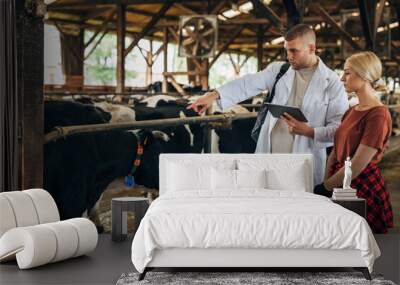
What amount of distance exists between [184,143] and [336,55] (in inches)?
61.6

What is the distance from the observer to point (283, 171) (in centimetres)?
574

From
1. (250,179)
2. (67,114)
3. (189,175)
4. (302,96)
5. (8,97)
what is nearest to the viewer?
(250,179)

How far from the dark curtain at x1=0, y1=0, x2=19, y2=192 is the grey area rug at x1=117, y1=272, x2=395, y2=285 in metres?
1.78

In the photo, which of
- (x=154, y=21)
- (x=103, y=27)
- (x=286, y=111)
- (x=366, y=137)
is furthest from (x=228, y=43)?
(x=366, y=137)

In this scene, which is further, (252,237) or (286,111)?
(286,111)

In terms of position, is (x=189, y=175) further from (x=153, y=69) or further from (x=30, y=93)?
(x=30, y=93)

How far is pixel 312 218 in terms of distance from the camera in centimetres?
441

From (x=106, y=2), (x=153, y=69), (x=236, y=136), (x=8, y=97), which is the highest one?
(x=106, y=2)

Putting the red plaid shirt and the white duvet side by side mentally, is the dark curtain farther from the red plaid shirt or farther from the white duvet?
the red plaid shirt

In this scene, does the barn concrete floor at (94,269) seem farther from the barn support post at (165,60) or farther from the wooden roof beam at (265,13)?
the wooden roof beam at (265,13)

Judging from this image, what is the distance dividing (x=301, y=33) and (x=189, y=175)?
164 centimetres

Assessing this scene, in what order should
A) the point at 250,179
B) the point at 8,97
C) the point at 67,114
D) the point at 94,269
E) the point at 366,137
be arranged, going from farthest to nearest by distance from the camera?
the point at 67,114 < the point at 366,137 < the point at 8,97 < the point at 250,179 < the point at 94,269

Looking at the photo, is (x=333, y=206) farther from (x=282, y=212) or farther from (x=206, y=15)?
(x=206, y=15)

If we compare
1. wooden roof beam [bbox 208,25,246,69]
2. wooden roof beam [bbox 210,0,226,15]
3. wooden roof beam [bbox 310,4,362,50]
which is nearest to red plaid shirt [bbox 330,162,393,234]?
wooden roof beam [bbox 310,4,362,50]
